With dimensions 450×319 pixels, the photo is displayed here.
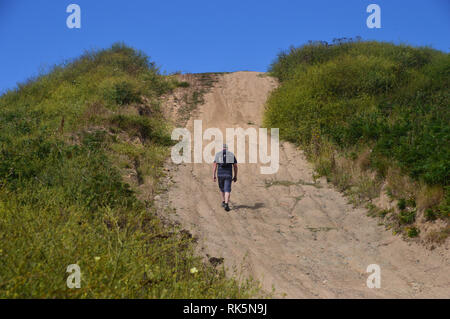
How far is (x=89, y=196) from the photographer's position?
24.6ft

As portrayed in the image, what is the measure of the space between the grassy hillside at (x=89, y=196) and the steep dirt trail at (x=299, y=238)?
86 cm

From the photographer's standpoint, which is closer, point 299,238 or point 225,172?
point 299,238

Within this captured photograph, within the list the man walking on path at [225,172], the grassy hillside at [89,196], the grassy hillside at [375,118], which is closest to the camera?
the grassy hillside at [89,196]

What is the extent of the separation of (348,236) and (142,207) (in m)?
4.50

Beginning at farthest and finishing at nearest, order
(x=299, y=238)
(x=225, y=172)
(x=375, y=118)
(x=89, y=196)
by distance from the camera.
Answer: (x=375, y=118), (x=225, y=172), (x=299, y=238), (x=89, y=196)

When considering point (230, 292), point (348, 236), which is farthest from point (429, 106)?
point (230, 292)

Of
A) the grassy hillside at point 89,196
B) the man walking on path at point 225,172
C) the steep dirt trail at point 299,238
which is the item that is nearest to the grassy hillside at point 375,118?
the steep dirt trail at point 299,238

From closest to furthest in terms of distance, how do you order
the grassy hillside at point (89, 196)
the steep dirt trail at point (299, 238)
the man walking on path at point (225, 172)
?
the grassy hillside at point (89, 196)
the steep dirt trail at point (299, 238)
the man walking on path at point (225, 172)

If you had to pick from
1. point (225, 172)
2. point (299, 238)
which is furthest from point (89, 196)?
point (299, 238)

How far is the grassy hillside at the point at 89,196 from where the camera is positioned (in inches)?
168

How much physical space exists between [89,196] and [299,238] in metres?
4.44

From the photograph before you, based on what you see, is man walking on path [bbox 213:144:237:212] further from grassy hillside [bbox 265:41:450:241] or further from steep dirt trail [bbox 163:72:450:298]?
grassy hillside [bbox 265:41:450:241]

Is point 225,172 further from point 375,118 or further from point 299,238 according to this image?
point 375,118

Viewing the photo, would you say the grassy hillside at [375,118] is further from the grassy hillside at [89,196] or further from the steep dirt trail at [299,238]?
the grassy hillside at [89,196]
